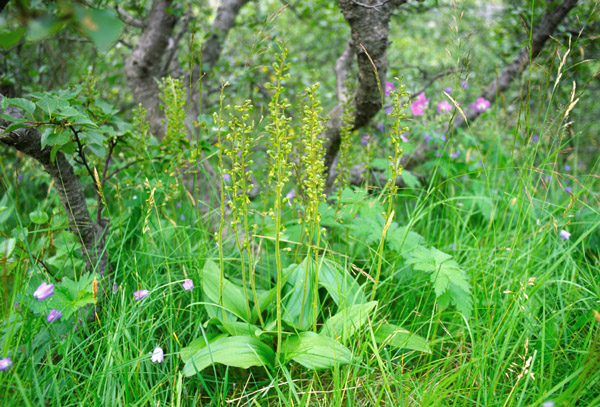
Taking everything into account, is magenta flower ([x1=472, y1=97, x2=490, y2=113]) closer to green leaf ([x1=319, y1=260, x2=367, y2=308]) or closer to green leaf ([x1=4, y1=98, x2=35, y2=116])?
green leaf ([x1=319, y1=260, x2=367, y2=308])

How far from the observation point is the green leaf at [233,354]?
141cm

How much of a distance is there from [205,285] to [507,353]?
1237mm

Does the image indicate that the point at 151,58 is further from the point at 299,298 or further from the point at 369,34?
the point at 299,298

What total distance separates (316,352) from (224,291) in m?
0.49

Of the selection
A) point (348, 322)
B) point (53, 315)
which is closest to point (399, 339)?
point (348, 322)

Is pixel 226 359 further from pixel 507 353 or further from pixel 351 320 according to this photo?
pixel 507 353

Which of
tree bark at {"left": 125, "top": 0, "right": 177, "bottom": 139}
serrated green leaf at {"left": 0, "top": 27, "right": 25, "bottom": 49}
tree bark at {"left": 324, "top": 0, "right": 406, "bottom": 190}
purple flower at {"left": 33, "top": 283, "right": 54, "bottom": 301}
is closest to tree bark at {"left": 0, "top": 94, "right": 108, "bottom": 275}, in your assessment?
purple flower at {"left": 33, "top": 283, "right": 54, "bottom": 301}

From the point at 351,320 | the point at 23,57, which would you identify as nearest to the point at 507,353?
the point at 351,320

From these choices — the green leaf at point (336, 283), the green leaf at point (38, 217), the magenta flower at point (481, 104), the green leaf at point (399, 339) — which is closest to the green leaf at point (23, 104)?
the green leaf at point (38, 217)

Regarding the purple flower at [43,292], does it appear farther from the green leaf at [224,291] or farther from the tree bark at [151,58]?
the tree bark at [151,58]

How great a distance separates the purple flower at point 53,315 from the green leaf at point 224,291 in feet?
1.68

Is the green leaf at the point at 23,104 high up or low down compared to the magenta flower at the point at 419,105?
up

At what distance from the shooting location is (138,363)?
4.81 feet

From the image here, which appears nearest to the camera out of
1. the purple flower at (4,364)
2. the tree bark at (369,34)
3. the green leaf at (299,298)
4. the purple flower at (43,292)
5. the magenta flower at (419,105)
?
the purple flower at (4,364)
